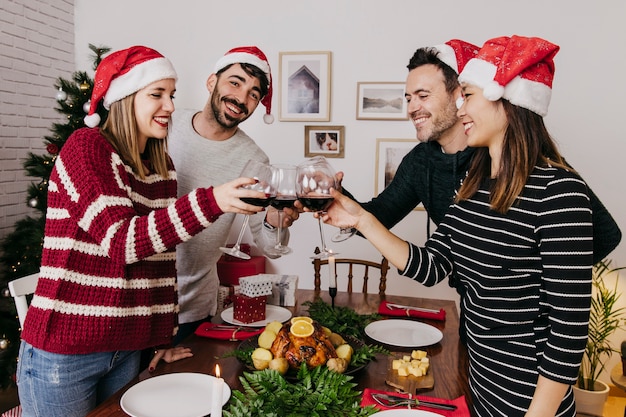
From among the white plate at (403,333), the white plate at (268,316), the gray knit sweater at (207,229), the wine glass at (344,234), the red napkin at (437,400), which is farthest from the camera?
the gray knit sweater at (207,229)

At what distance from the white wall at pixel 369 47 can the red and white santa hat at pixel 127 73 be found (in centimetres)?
212

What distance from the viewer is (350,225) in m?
1.67

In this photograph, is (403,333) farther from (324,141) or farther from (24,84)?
(24,84)

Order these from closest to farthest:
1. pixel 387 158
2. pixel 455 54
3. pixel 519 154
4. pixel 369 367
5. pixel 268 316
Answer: pixel 519 154, pixel 369 367, pixel 268 316, pixel 455 54, pixel 387 158

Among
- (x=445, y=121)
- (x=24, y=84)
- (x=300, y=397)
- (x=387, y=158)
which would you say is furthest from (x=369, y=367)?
(x=24, y=84)

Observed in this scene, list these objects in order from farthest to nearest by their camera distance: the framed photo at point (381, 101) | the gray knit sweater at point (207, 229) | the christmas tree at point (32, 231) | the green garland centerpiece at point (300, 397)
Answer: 1. the framed photo at point (381, 101)
2. the christmas tree at point (32, 231)
3. the gray knit sweater at point (207, 229)
4. the green garland centerpiece at point (300, 397)

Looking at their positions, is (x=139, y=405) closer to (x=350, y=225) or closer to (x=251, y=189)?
(x=251, y=189)

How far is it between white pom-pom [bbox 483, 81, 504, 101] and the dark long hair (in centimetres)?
4

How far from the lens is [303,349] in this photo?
136 centimetres

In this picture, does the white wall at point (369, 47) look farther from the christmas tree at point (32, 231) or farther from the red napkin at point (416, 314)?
the red napkin at point (416, 314)

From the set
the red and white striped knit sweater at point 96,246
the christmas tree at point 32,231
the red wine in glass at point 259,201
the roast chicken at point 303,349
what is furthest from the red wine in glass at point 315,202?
the christmas tree at point 32,231

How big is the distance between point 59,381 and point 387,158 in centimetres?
266

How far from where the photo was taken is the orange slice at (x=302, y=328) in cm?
139

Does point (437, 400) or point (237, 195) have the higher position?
point (237, 195)
